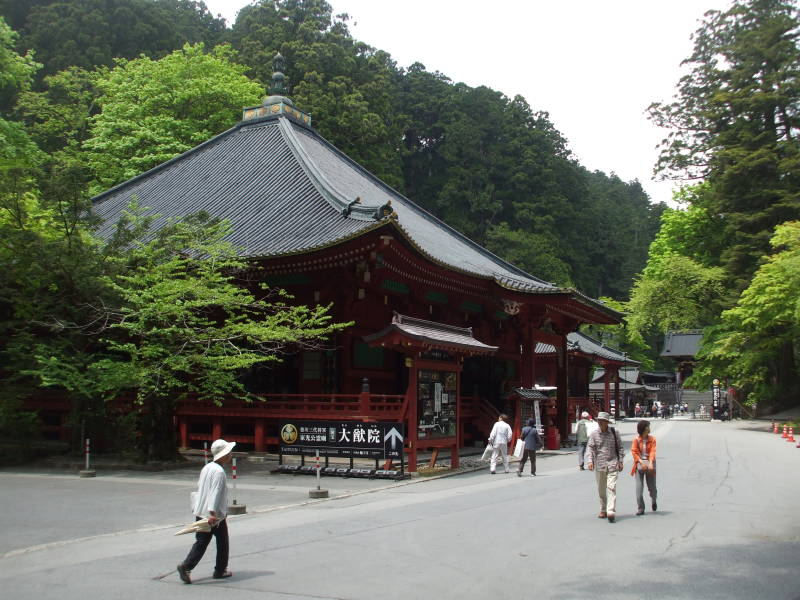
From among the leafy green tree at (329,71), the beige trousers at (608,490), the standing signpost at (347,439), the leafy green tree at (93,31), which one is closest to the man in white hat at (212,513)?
the beige trousers at (608,490)

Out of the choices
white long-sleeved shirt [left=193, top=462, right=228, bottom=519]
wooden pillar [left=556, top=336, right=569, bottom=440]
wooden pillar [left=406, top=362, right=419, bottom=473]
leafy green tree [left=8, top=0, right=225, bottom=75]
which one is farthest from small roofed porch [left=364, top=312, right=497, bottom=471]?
leafy green tree [left=8, top=0, right=225, bottom=75]

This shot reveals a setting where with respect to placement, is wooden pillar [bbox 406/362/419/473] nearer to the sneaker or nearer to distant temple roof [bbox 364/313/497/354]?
distant temple roof [bbox 364/313/497/354]

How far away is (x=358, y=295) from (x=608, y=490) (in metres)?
10.1

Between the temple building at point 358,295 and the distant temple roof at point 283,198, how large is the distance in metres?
0.07

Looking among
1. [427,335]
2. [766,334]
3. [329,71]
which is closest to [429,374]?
[427,335]

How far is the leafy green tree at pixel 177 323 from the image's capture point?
1557 centimetres

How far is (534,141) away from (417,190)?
11958 mm

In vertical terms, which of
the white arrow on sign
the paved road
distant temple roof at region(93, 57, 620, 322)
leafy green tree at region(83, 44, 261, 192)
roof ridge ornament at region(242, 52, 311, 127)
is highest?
leafy green tree at region(83, 44, 261, 192)

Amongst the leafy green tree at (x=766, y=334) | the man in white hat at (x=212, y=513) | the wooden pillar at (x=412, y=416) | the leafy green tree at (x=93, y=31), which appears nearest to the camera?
the man in white hat at (x=212, y=513)

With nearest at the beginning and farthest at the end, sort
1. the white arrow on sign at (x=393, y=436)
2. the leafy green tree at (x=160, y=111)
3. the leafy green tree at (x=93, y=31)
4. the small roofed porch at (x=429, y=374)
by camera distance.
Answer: the white arrow on sign at (x=393, y=436), the small roofed porch at (x=429, y=374), the leafy green tree at (x=160, y=111), the leafy green tree at (x=93, y=31)

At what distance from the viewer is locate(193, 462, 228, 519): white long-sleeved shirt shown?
6.95 m

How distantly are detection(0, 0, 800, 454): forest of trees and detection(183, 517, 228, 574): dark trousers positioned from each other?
8.88 metres

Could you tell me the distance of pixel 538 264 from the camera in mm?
56781

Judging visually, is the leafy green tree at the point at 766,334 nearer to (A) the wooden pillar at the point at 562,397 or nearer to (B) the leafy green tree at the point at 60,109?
(A) the wooden pillar at the point at 562,397
